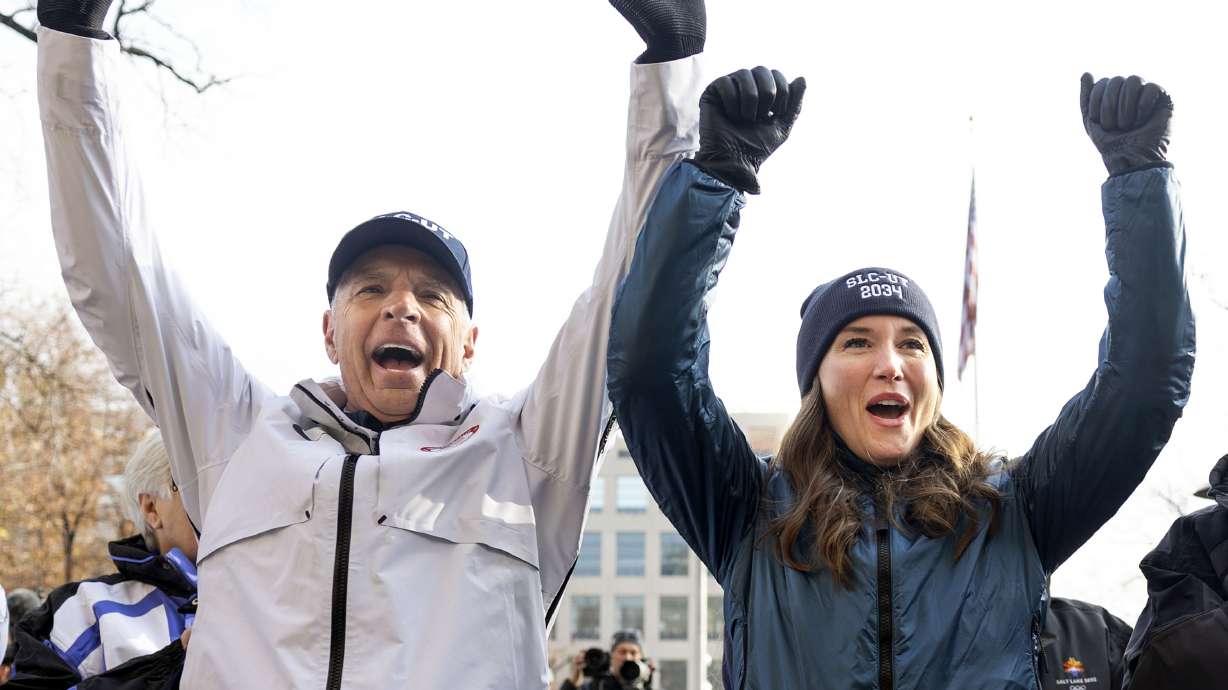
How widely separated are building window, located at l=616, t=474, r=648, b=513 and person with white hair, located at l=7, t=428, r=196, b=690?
7110 cm

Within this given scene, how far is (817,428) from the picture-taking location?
316 cm

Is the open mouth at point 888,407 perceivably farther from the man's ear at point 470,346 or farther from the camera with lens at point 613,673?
the camera with lens at point 613,673

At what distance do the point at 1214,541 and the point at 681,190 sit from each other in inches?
60.4

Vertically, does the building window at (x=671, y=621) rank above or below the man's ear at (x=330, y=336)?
below

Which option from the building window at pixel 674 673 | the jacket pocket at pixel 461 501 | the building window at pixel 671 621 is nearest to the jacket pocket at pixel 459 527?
the jacket pocket at pixel 461 501

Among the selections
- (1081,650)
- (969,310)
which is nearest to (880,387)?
(1081,650)

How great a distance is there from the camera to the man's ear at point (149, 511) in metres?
4.26

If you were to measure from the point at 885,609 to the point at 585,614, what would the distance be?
7331 centimetres

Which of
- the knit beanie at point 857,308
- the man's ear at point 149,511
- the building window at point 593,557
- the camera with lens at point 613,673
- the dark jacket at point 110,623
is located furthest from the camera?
the building window at point 593,557

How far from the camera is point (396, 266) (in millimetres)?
3420

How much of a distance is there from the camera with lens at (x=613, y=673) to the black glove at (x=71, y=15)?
672 centimetres

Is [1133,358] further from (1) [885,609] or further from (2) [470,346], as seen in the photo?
(2) [470,346]

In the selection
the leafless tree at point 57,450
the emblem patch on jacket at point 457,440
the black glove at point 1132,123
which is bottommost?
the leafless tree at point 57,450

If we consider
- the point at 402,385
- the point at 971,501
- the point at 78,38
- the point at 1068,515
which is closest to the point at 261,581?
the point at 402,385
